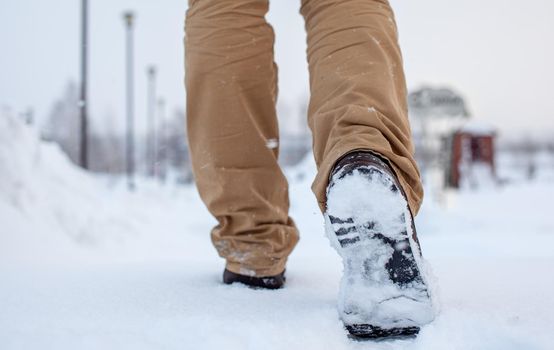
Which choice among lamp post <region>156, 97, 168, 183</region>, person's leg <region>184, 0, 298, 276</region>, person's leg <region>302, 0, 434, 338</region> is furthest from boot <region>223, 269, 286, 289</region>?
lamp post <region>156, 97, 168, 183</region>

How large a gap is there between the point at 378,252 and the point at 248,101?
51cm

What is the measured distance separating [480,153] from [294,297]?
849 inches

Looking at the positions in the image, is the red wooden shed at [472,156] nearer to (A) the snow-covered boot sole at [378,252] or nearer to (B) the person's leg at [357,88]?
(B) the person's leg at [357,88]

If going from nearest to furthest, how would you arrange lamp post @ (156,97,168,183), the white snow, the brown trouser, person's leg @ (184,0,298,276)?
the white snow → the brown trouser → person's leg @ (184,0,298,276) → lamp post @ (156,97,168,183)

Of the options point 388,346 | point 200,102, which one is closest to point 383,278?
point 388,346

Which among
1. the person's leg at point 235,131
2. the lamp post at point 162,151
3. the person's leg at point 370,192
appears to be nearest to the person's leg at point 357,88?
the person's leg at point 370,192

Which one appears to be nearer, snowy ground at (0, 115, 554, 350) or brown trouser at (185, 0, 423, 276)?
snowy ground at (0, 115, 554, 350)

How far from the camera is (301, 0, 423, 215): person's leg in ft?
2.67

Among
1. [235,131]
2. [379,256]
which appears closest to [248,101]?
[235,131]

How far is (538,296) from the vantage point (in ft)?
3.16

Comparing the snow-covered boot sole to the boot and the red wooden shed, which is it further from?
the red wooden shed

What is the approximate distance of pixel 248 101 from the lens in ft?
3.63

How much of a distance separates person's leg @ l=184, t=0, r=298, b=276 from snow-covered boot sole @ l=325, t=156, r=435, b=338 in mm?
349

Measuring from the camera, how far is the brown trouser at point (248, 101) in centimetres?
96
